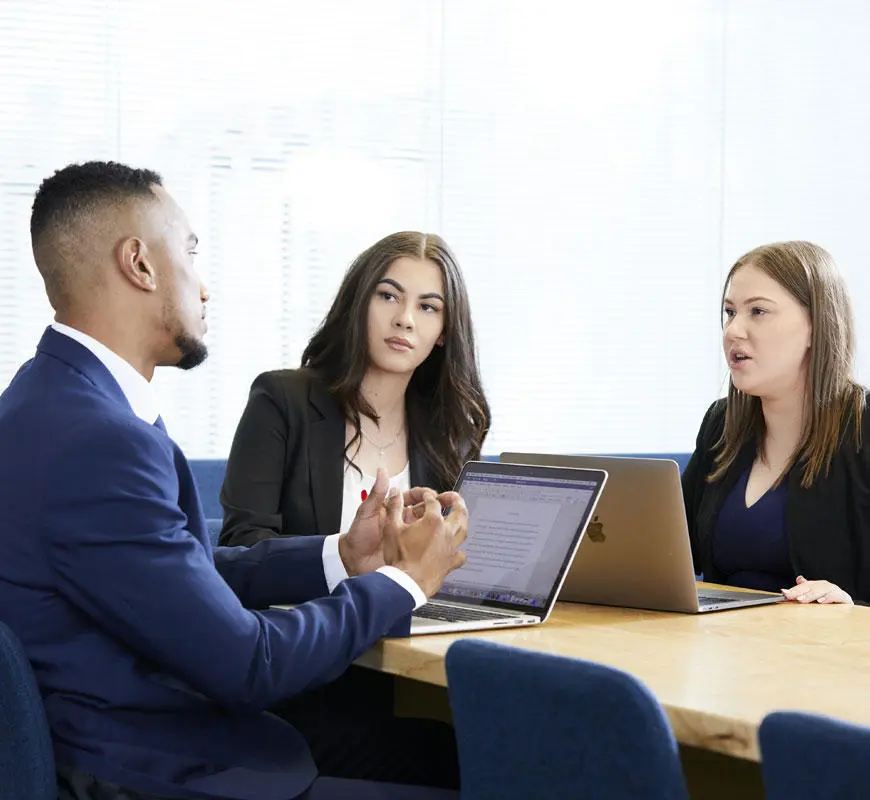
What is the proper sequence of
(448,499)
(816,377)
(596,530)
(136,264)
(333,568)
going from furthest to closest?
(816,377) → (596,530) → (333,568) → (448,499) → (136,264)

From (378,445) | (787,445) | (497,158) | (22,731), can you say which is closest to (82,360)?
(22,731)

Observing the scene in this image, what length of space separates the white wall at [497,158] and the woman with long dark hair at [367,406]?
1.53m

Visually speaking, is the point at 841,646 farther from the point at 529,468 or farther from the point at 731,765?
the point at 529,468

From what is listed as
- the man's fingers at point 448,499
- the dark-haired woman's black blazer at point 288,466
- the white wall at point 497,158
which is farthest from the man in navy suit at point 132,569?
the white wall at point 497,158

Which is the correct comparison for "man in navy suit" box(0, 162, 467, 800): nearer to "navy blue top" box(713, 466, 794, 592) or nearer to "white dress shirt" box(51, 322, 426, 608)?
"white dress shirt" box(51, 322, 426, 608)

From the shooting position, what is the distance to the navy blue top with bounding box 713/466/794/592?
2.90 meters

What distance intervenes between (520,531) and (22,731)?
0.93 metres

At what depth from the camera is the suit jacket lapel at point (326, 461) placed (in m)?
3.00

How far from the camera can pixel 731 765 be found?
205 cm

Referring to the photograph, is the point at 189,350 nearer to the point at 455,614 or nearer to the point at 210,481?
the point at 455,614

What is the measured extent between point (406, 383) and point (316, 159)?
72.8 inches

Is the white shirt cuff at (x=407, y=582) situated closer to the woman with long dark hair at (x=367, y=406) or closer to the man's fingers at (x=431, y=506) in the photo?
the man's fingers at (x=431, y=506)

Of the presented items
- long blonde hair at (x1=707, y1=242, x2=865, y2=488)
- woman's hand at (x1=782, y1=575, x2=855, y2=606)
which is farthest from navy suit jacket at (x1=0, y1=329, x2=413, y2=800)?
long blonde hair at (x1=707, y1=242, x2=865, y2=488)

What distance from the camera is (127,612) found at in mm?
1629
